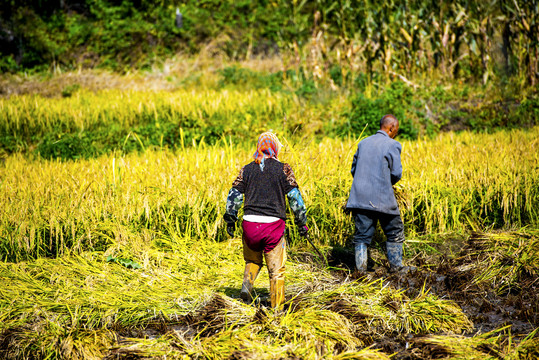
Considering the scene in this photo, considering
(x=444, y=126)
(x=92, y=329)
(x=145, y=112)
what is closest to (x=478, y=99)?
(x=444, y=126)

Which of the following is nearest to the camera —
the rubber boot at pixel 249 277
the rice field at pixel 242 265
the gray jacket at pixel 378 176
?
the rice field at pixel 242 265

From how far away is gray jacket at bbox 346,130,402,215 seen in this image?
4.93m

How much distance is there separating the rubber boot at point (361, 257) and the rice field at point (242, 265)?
0.13 meters

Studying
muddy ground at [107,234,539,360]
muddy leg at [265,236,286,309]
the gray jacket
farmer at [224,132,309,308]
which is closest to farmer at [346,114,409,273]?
the gray jacket

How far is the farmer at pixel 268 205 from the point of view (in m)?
3.95

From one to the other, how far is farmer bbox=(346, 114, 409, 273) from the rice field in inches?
11.1

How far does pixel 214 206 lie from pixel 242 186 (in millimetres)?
1755

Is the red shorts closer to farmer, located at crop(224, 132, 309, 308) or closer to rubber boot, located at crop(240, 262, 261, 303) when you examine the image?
farmer, located at crop(224, 132, 309, 308)

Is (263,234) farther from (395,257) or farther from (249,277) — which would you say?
(395,257)

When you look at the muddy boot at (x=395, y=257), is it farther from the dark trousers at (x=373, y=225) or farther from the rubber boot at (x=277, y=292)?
the rubber boot at (x=277, y=292)

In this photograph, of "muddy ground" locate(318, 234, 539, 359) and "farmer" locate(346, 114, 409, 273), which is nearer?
"muddy ground" locate(318, 234, 539, 359)

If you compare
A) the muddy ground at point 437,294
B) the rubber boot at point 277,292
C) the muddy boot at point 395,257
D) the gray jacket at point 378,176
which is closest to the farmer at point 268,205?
the rubber boot at point 277,292

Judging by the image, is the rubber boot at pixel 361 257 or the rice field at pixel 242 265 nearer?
the rice field at pixel 242 265

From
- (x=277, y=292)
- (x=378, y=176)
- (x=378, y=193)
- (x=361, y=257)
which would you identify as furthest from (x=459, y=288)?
(x=277, y=292)
